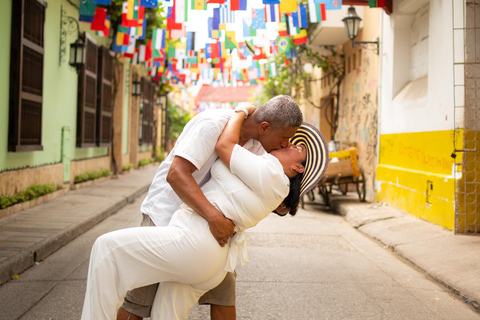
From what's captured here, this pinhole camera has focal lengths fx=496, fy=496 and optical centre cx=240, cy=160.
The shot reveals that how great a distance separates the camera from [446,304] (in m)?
4.50

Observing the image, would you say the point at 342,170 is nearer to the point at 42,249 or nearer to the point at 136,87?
the point at 42,249

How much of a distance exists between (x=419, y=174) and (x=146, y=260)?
22.8 feet

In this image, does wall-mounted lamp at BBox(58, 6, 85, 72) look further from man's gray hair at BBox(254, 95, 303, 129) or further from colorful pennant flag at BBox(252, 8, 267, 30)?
man's gray hair at BBox(254, 95, 303, 129)

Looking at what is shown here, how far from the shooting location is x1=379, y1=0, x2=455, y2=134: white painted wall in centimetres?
750

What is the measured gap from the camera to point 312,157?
272cm

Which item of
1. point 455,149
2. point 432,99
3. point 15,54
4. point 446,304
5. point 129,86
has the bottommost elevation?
point 446,304

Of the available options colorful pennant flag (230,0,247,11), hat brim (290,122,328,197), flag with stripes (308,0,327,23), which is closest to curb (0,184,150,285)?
hat brim (290,122,328,197)

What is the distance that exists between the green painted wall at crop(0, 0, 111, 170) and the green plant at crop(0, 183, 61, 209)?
47 cm

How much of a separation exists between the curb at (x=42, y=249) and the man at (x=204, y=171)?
2868mm

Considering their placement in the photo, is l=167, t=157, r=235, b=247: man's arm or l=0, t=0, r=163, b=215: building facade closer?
l=167, t=157, r=235, b=247: man's arm

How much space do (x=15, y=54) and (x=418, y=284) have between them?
7291 mm

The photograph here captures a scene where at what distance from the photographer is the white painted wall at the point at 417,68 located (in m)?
7.50

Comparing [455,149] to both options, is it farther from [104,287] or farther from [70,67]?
[70,67]

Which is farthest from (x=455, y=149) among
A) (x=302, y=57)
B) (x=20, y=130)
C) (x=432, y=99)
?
(x=302, y=57)
